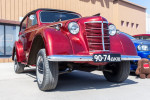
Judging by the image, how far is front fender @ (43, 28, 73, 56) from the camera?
9.61 feet

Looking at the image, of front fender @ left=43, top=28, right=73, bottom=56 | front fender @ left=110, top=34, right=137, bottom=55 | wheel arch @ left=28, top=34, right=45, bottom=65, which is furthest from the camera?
wheel arch @ left=28, top=34, right=45, bottom=65

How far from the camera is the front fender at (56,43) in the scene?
2930 mm

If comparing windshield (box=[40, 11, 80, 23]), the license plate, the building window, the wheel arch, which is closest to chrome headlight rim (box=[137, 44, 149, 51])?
the license plate

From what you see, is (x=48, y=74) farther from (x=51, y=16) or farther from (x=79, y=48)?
(x=51, y=16)

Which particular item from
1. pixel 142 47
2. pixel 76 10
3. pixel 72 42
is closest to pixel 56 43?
pixel 72 42

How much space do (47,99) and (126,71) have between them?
1966mm

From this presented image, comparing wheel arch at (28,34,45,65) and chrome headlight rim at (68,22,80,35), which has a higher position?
chrome headlight rim at (68,22,80,35)

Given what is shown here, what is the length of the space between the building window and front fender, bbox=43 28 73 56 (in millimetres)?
8954

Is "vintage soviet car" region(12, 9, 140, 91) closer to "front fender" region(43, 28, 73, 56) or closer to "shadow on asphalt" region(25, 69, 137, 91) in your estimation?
"front fender" region(43, 28, 73, 56)

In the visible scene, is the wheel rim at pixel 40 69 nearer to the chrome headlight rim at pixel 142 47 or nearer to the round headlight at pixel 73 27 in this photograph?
the round headlight at pixel 73 27

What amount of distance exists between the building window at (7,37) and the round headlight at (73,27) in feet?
29.6

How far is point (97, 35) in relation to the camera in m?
3.32

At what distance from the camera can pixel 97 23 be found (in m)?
3.34

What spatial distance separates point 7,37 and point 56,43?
937cm
